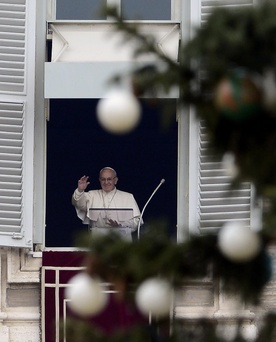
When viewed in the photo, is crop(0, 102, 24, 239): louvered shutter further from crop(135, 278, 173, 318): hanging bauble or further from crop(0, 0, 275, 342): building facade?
crop(135, 278, 173, 318): hanging bauble

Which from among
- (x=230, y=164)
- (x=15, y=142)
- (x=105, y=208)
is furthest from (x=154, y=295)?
(x=105, y=208)

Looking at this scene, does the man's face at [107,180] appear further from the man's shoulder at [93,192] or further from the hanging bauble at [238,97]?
the hanging bauble at [238,97]

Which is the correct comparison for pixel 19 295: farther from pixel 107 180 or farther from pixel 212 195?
pixel 212 195

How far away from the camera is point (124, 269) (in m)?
7.85

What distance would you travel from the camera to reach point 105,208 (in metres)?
15.2

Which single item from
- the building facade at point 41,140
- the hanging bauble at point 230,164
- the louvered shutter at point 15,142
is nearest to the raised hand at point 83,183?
the building facade at point 41,140

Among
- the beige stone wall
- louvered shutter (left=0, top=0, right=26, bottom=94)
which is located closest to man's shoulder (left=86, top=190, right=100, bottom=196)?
the beige stone wall

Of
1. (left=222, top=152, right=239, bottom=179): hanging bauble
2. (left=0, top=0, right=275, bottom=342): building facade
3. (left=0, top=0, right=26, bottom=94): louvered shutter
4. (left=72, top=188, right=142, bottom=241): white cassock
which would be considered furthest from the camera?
(left=72, top=188, right=142, bottom=241): white cassock

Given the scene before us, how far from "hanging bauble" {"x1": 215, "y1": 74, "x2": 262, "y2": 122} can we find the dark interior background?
7251 millimetres

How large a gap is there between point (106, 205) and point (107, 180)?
24cm

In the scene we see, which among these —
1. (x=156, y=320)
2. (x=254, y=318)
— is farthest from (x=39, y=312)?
(x=156, y=320)

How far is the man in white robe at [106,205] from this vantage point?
49.7 ft

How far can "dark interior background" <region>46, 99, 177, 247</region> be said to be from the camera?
50.0 feet

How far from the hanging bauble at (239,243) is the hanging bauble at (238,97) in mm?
411
